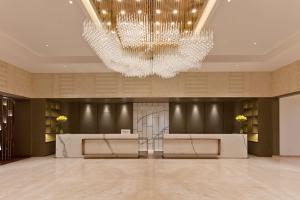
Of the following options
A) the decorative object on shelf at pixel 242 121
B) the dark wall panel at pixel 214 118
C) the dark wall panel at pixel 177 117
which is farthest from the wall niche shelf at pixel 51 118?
the decorative object on shelf at pixel 242 121

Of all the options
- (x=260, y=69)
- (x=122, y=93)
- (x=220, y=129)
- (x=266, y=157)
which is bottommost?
(x=266, y=157)

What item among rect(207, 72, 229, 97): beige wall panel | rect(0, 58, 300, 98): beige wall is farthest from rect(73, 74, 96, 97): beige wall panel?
rect(207, 72, 229, 97): beige wall panel

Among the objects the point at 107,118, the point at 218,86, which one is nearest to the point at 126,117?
the point at 107,118

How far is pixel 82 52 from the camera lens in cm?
1011

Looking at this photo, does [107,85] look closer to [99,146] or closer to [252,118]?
[99,146]

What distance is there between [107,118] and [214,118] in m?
4.88

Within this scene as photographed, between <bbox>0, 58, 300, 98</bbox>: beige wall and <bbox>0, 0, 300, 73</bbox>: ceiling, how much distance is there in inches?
18.0

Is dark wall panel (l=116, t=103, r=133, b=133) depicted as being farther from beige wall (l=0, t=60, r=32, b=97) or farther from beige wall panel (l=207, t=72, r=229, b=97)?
beige wall (l=0, t=60, r=32, b=97)

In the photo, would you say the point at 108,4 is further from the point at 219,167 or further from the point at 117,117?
the point at 117,117

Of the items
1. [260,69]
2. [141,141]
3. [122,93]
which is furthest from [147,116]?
[260,69]

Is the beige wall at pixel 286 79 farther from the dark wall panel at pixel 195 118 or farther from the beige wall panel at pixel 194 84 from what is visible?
the dark wall panel at pixel 195 118

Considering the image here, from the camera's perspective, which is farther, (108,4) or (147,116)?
(147,116)

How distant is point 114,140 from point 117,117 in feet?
10.3

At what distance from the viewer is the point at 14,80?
11.0 metres
